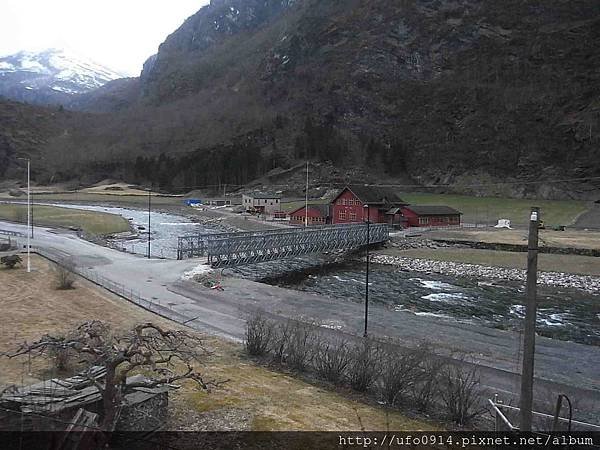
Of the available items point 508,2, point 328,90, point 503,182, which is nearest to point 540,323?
point 503,182

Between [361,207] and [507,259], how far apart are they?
25151mm

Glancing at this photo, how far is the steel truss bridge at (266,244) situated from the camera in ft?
137

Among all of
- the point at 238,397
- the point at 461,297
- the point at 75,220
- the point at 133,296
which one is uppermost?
the point at 75,220

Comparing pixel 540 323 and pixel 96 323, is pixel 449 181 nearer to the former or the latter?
pixel 540 323

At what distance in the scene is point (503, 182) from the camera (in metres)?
122

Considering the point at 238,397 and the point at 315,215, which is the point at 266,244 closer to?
the point at 238,397

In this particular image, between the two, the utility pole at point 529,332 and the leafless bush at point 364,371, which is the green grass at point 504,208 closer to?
the leafless bush at point 364,371

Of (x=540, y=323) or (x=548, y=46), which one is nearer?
(x=540, y=323)

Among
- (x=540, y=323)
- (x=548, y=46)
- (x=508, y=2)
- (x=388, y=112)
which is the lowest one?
(x=540, y=323)

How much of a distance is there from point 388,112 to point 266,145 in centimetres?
4071

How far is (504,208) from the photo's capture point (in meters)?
90.9

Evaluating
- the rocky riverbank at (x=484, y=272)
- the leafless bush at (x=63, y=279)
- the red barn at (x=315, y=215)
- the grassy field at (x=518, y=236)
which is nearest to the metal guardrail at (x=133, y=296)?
the leafless bush at (x=63, y=279)

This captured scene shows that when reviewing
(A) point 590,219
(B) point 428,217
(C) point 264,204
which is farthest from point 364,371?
(C) point 264,204

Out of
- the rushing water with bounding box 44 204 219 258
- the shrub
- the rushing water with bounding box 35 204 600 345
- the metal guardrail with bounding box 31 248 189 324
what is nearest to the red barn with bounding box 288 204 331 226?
the rushing water with bounding box 44 204 219 258
